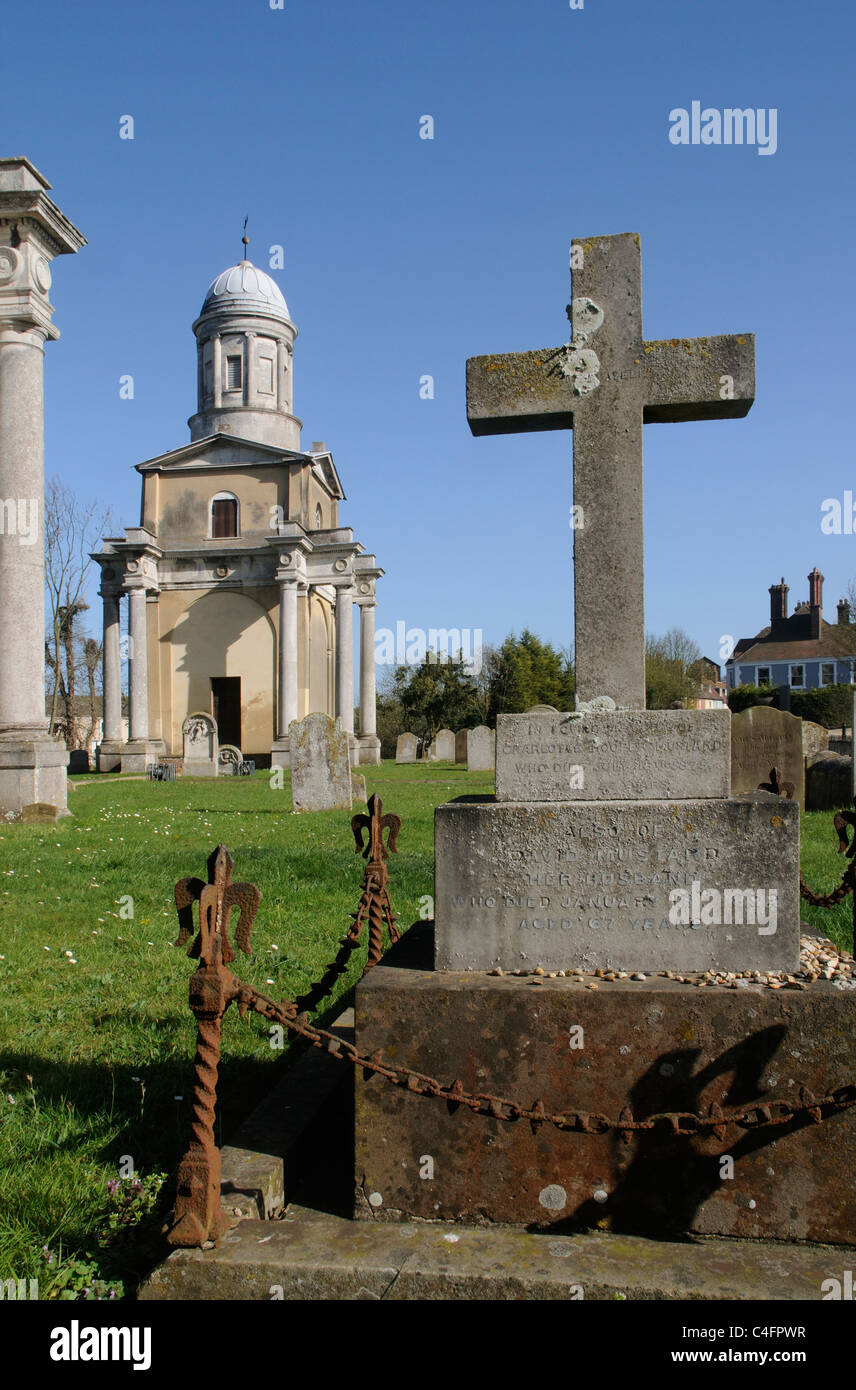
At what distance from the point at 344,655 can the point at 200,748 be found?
8522 mm

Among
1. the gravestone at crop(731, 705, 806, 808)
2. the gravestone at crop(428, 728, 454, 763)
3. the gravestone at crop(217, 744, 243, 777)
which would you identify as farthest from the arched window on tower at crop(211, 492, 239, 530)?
the gravestone at crop(731, 705, 806, 808)

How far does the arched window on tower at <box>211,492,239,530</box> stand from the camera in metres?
36.3

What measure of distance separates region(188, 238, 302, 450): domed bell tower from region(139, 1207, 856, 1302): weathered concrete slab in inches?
1533

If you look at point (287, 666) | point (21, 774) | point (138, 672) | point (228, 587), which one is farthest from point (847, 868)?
point (228, 587)

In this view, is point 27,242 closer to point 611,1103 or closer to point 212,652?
point 611,1103

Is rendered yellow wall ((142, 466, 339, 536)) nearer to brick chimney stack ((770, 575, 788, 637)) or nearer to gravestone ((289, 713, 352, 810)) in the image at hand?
gravestone ((289, 713, 352, 810))

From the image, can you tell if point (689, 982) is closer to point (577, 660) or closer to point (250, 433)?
point (577, 660)

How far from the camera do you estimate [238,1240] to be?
2.63m

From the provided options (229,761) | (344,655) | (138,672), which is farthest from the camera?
(344,655)

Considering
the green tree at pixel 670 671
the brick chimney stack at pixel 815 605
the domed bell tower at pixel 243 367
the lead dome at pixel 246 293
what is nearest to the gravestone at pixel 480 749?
the green tree at pixel 670 671

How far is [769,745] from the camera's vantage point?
13281 mm

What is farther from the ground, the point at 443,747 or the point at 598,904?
the point at 598,904
